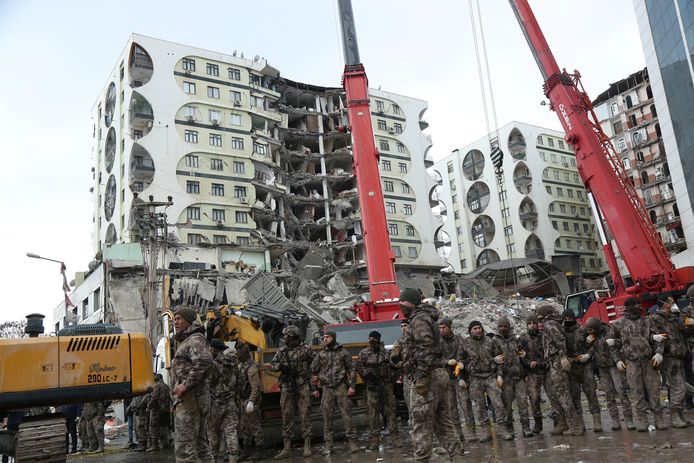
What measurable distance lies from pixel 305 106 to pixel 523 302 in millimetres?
35154

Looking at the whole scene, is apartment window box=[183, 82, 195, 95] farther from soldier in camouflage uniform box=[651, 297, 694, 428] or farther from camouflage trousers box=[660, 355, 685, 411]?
camouflage trousers box=[660, 355, 685, 411]

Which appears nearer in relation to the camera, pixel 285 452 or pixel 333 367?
pixel 285 452

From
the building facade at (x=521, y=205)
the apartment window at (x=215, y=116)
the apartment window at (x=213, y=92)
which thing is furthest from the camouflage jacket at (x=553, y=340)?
the building facade at (x=521, y=205)

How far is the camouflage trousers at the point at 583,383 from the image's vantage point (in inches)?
381

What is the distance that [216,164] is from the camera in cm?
5066

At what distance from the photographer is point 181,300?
38531 mm

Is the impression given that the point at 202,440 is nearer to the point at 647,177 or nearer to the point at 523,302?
the point at 523,302

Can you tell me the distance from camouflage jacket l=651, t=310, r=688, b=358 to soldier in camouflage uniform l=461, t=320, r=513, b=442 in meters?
2.54

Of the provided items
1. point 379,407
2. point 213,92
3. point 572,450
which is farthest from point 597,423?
point 213,92

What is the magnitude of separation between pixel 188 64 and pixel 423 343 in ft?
165

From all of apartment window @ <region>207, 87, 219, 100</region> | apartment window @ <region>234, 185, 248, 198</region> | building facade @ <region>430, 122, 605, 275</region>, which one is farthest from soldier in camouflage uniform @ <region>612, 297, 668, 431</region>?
building facade @ <region>430, 122, 605, 275</region>

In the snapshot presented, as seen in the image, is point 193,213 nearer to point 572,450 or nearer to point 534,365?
point 534,365

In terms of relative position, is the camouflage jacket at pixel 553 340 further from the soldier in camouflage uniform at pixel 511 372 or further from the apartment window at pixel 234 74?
the apartment window at pixel 234 74

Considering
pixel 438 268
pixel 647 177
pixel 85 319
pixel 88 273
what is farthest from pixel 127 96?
pixel 647 177
